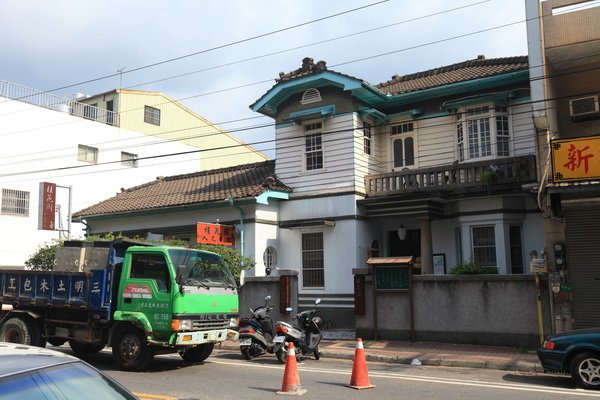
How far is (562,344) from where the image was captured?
9.58 meters

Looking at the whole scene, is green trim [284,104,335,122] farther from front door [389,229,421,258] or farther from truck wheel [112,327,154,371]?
truck wheel [112,327,154,371]

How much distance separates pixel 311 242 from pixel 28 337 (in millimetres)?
10335

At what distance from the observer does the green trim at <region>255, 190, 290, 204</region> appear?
62.1 feet

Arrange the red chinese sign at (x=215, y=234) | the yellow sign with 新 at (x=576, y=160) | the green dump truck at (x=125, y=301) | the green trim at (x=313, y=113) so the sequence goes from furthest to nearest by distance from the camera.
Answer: the green trim at (x=313, y=113)
the red chinese sign at (x=215, y=234)
the yellow sign with 新 at (x=576, y=160)
the green dump truck at (x=125, y=301)

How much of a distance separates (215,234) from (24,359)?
15.6 m

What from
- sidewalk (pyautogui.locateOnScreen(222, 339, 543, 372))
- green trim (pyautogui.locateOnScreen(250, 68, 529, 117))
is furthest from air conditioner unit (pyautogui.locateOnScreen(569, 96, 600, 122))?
sidewalk (pyautogui.locateOnScreen(222, 339, 543, 372))

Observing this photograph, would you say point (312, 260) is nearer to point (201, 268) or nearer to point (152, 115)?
point (201, 268)

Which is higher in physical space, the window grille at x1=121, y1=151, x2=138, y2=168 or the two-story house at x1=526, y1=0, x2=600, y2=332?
the window grille at x1=121, y1=151, x2=138, y2=168

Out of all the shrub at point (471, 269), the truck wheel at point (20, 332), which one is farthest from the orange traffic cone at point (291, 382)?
the shrub at point (471, 269)

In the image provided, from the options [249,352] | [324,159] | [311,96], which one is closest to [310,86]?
[311,96]

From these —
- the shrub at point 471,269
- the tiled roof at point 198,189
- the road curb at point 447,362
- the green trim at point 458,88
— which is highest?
the green trim at point 458,88

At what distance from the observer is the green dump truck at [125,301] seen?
10656 mm

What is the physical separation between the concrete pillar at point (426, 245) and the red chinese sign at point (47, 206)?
67.9 ft

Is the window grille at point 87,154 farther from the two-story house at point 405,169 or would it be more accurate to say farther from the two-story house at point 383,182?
the two-story house at point 405,169
